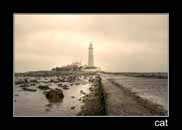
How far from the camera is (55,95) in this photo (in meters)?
4.55

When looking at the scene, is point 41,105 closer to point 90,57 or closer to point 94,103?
point 94,103

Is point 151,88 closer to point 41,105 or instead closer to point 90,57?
point 90,57

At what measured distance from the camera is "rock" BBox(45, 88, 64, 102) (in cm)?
453

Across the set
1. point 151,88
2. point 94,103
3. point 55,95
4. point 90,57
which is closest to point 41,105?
point 55,95

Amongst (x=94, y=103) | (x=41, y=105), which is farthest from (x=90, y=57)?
(x=41, y=105)

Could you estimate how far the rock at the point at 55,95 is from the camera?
4.53 meters

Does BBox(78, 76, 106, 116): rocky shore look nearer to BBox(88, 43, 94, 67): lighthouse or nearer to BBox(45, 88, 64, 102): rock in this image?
BBox(88, 43, 94, 67): lighthouse

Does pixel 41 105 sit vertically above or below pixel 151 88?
below

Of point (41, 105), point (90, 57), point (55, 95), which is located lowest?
point (41, 105)

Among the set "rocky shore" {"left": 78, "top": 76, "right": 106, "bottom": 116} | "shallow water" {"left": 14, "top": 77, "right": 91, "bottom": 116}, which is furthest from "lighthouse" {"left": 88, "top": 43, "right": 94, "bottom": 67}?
"shallow water" {"left": 14, "top": 77, "right": 91, "bottom": 116}
